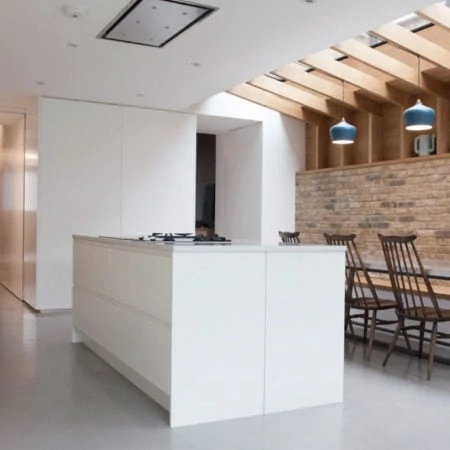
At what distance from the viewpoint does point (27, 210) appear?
24.7 feet

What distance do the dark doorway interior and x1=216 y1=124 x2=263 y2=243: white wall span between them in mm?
743

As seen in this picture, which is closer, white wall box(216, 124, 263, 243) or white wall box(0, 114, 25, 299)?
white wall box(0, 114, 25, 299)

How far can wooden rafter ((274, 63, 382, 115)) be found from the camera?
21.8 ft

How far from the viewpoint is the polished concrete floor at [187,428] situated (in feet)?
9.19

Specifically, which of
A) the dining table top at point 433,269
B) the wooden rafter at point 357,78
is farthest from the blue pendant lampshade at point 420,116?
the wooden rafter at point 357,78

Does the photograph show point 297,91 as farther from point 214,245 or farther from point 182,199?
point 214,245

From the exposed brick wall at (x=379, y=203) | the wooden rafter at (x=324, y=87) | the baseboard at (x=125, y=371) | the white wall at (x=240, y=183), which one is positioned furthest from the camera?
the white wall at (x=240, y=183)

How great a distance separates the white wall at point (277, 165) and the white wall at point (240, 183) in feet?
0.26

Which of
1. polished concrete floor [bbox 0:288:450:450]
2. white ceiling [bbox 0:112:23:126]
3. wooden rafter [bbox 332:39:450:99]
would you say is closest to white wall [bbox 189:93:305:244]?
wooden rafter [bbox 332:39:450:99]

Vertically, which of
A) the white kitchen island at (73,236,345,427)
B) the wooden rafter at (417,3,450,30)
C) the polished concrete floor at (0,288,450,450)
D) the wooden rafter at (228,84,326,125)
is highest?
the wooden rafter at (417,3,450,30)

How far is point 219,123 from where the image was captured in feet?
27.4

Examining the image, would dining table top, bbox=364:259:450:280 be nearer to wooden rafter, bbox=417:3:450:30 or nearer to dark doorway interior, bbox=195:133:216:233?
wooden rafter, bbox=417:3:450:30

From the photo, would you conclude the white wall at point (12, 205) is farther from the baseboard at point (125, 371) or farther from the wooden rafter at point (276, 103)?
the baseboard at point (125, 371)

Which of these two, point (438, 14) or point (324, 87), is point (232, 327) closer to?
point (438, 14)
